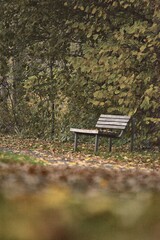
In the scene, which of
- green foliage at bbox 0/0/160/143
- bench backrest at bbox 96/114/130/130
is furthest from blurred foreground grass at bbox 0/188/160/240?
bench backrest at bbox 96/114/130/130

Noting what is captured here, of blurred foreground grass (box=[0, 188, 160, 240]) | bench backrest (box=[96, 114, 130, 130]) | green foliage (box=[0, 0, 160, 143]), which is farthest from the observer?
bench backrest (box=[96, 114, 130, 130])

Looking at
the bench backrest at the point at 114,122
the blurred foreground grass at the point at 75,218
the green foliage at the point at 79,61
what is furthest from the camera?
the bench backrest at the point at 114,122

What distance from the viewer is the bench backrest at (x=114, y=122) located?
1473cm

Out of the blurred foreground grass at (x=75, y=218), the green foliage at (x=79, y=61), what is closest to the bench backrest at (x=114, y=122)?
the green foliage at (x=79, y=61)

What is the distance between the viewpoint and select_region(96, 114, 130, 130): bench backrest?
14734 millimetres

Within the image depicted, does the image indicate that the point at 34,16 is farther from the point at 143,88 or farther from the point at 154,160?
the point at 154,160

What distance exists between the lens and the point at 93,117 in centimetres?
1914

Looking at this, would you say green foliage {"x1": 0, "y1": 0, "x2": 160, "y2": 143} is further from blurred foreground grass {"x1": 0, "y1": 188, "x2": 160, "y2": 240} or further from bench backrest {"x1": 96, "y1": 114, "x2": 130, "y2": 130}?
blurred foreground grass {"x1": 0, "y1": 188, "x2": 160, "y2": 240}

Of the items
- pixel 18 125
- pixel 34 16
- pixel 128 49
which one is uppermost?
pixel 34 16

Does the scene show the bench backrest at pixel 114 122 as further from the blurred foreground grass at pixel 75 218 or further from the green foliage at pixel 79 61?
the blurred foreground grass at pixel 75 218

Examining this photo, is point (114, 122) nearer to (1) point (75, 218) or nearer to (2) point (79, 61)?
(2) point (79, 61)

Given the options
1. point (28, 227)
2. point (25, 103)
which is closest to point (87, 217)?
point (28, 227)

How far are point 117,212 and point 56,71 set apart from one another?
17.8 meters

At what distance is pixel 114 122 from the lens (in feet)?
49.1
